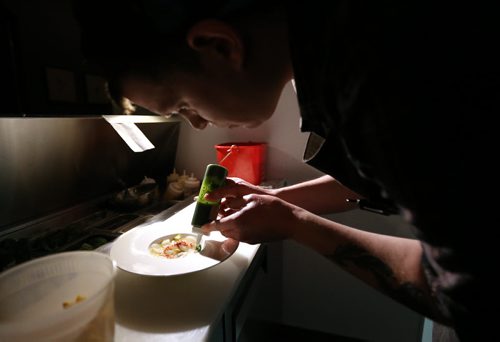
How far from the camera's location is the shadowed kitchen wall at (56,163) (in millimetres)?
845

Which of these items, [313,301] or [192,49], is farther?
[313,301]

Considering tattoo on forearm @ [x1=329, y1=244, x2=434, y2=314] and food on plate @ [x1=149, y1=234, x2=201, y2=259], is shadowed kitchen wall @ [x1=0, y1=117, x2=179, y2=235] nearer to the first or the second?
food on plate @ [x1=149, y1=234, x2=201, y2=259]

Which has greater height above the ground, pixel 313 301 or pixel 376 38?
pixel 376 38

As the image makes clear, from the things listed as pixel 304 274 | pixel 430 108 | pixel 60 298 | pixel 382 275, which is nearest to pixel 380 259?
pixel 382 275

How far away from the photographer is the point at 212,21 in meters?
0.38

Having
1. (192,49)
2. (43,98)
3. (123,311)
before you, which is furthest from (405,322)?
(43,98)

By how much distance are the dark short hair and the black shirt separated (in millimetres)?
134

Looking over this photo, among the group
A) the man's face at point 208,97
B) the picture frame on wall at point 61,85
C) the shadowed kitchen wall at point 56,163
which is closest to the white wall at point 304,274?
the shadowed kitchen wall at point 56,163

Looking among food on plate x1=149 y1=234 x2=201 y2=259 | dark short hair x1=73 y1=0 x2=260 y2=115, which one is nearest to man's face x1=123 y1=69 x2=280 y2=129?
dark short hair x1=73 y1=0 x2=260 y2=115

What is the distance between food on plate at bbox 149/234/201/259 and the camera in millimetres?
807

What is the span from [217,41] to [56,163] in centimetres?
87

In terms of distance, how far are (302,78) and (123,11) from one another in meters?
0.27

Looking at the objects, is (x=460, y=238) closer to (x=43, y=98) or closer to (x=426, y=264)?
(x=426, y=264)

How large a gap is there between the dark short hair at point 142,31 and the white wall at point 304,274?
3.57 feet
